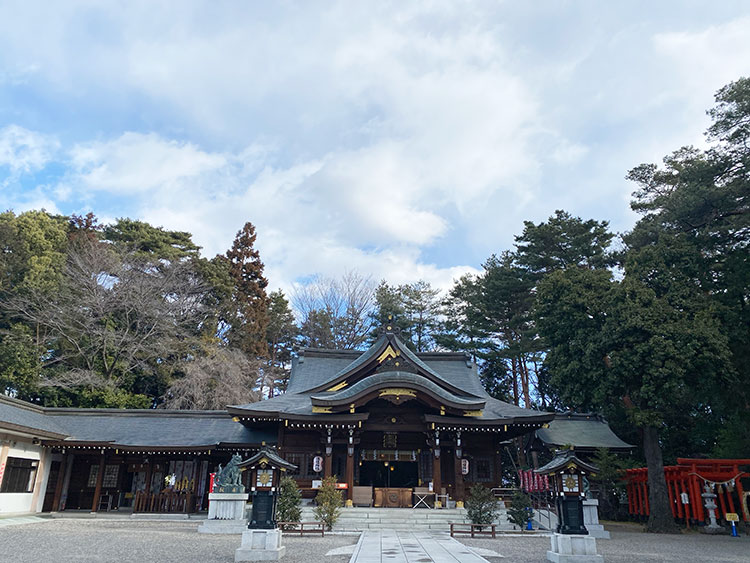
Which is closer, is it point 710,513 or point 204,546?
point 204,546

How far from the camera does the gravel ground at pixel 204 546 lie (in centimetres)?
905

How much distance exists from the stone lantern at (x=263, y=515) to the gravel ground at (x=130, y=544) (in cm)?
34

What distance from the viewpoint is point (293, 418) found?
17.9 meters

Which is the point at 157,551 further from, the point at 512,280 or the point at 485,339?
the point at 485,339

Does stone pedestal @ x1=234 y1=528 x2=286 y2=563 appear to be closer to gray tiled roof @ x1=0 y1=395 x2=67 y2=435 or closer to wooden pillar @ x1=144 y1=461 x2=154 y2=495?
gray tiled roof @ x1=0 y1=395 x2=67 y2=435

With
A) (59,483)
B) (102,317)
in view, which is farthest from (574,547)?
(102,317)

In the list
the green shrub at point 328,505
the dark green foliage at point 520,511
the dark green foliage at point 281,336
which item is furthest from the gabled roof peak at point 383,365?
the dark green foliage at point 281,336

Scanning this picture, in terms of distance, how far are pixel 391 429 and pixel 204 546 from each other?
31.0 ft

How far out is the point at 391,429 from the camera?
19.0 metres

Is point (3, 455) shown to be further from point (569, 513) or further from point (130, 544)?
point (569, 513)

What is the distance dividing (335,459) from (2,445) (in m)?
11.6

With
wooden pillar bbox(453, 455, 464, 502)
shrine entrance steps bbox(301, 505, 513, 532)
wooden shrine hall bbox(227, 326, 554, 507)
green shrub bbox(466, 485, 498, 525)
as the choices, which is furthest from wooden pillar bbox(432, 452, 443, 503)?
green shrub bbox(466, 485, 498, 525)

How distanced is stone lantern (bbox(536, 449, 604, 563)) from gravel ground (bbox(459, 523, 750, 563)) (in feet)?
1.82

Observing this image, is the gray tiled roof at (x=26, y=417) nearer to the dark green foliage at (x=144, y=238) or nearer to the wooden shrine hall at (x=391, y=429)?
the wooden shrine hall at (x=391, y=429)
